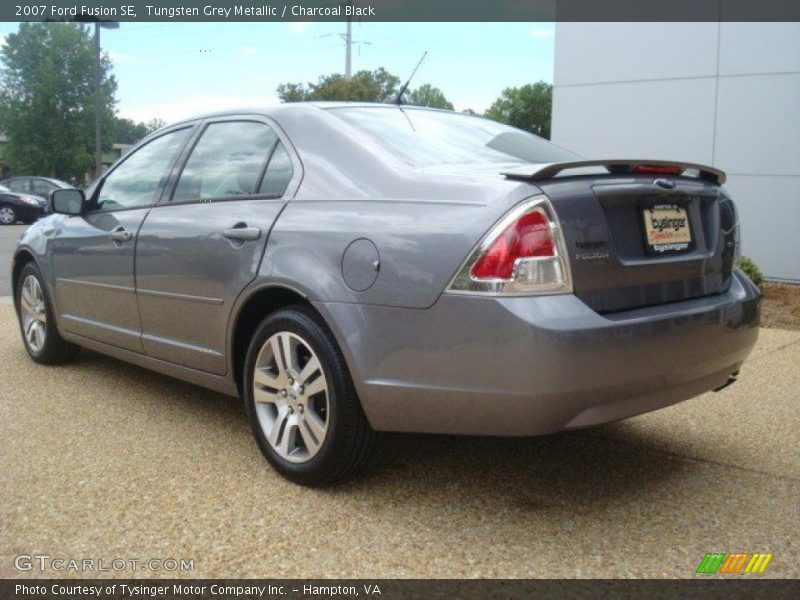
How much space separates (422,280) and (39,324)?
3638 mm

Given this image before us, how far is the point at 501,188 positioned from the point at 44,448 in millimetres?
2436

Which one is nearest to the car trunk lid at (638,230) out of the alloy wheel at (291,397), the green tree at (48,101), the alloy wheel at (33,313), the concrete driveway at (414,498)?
the concrete driveway at (414,498)

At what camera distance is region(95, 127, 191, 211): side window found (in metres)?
4.36

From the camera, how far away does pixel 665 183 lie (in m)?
3.08

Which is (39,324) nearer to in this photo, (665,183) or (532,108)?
(665,183)

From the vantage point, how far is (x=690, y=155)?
1073 centimetres

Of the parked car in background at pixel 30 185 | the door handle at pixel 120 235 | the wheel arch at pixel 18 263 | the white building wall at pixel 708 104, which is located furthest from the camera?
the parked car in background at pixel 30 185

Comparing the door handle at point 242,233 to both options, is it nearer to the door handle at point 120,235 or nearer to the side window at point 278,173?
the side window at point 278,173

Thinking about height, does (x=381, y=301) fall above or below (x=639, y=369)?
above

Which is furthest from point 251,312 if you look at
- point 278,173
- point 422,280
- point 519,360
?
point 519,360

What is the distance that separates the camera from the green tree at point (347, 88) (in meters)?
39.9

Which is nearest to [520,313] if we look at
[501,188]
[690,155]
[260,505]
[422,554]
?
[501,188]

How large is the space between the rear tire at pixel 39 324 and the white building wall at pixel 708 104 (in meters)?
8.09

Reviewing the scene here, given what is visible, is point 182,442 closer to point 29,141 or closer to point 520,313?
point 520,313
